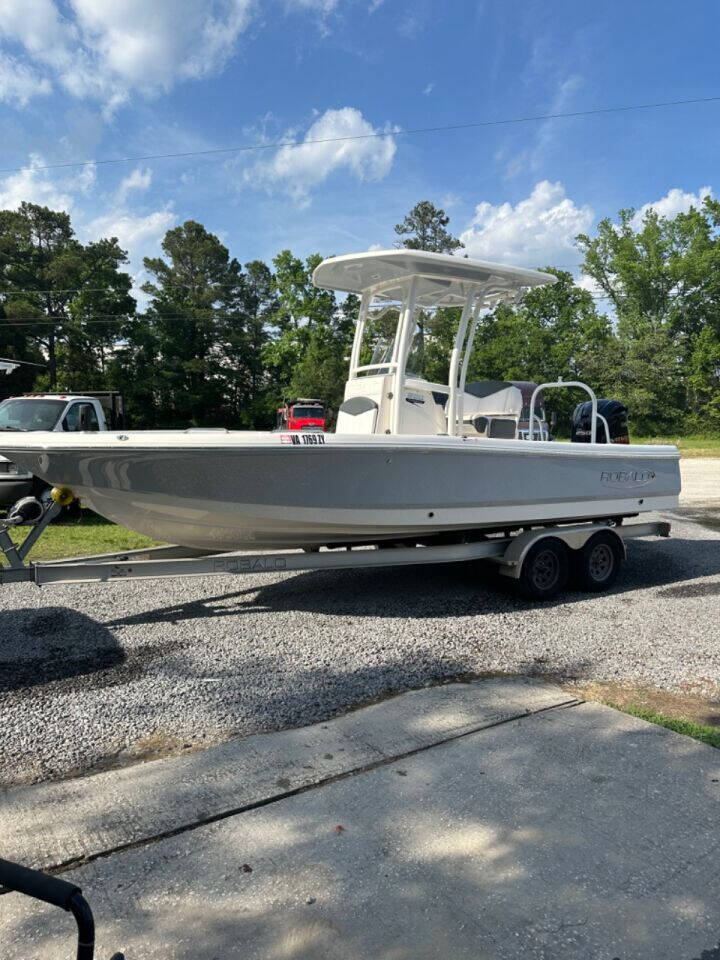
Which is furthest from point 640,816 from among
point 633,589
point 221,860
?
point 633,589

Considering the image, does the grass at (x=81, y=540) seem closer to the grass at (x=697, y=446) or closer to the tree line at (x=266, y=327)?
the grass at (x=697, y=446)

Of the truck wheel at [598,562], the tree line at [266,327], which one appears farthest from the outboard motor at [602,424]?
the tree line at [266,327]

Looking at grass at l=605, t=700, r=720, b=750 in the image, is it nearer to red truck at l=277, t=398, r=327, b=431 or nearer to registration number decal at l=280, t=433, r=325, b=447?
registration number decal at l=280, t=433, r=325, b=447

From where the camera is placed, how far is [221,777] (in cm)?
300

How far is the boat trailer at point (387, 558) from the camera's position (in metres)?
4.97

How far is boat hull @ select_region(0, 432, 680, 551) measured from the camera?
4.88 m

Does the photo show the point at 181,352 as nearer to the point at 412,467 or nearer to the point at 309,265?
the point at 309,265

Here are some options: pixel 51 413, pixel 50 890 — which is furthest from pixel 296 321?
pixel 50 890

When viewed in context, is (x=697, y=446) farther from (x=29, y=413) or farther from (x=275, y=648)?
(x=275, y=648)

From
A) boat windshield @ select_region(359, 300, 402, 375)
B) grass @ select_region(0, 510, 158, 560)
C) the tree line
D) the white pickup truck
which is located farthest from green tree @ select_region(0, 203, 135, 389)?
boat windshield @ select_region(359, 300, 402, 375)

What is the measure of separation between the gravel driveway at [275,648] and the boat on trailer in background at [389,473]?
0.46 m

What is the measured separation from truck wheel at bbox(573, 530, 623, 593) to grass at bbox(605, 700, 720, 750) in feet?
9.29

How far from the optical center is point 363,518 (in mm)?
5484

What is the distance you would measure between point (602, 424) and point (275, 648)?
467 centimetres
